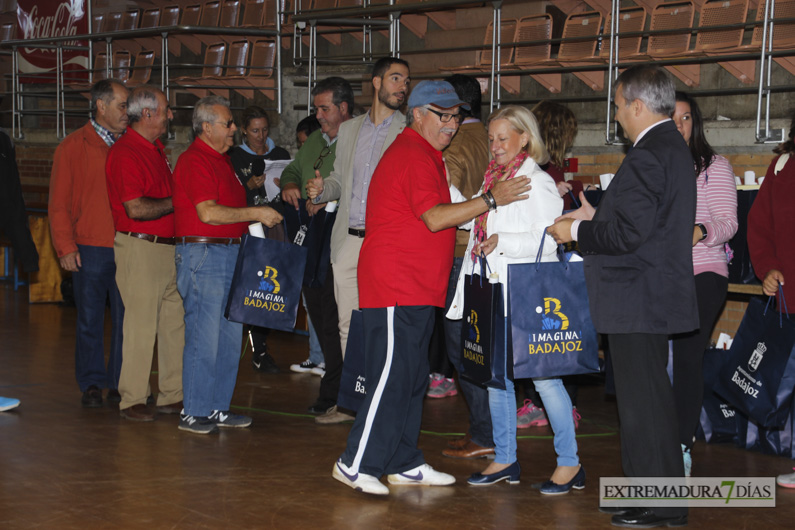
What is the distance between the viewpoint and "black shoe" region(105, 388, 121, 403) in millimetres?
5414

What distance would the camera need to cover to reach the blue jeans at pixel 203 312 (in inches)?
185

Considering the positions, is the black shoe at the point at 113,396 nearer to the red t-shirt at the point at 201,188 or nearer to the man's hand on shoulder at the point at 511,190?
the red t-shirt at the point at 201,188

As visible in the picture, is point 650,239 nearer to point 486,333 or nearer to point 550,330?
point 550,330

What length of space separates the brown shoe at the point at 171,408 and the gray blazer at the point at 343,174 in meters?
1.30

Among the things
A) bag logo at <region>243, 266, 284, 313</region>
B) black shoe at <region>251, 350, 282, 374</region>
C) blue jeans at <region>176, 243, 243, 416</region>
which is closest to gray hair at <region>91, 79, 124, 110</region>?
blue jeans at <region>176, 243, 243, 416</region>

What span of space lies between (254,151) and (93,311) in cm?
203

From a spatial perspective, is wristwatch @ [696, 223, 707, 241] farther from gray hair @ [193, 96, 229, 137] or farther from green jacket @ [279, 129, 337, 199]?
gray hair @ [193, 96, 229, 137]

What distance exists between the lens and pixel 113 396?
543cm

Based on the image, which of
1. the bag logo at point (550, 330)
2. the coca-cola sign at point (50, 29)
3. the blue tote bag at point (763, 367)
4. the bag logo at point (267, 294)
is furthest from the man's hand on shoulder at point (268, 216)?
the coca-cola sign at point (50, 29)

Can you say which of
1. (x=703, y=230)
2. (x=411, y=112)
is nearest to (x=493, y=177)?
(x=411, y=112)

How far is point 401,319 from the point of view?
3.66 meters

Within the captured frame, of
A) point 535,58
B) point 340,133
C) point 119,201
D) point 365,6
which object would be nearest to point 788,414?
point 340,133

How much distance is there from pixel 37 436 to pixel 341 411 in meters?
1.60

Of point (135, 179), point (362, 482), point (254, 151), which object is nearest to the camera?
point (362, 482)
